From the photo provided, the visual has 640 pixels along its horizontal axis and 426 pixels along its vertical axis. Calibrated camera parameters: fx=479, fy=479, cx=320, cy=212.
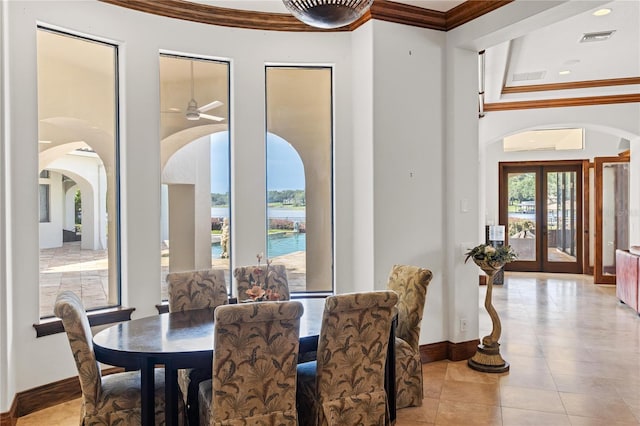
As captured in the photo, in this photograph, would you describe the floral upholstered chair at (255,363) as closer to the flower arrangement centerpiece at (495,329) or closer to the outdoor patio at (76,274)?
the outdoor patio at (76,274)

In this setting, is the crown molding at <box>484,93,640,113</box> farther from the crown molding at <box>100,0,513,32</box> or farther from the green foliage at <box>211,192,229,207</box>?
the green foliage at <box>211,192,229,207</box>

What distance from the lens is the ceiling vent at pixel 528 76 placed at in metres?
6.52

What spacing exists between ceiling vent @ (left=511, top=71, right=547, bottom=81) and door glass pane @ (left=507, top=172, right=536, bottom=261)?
4.23 metres

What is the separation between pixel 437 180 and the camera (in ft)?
15.0

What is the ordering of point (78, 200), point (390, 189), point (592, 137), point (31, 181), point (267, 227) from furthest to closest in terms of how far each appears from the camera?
point (592, 137), point (267, 227), point (390, 189), point (78, 200), point (31, 181)

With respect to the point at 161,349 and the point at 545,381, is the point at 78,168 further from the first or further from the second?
the point at 545,381

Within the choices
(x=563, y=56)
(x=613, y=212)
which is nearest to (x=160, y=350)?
(x=563, y=56)

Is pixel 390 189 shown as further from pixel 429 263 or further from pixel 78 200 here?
pixel 78 200

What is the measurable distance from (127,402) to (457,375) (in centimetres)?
275

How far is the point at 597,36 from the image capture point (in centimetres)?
513

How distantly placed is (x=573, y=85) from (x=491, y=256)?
4.33 metres

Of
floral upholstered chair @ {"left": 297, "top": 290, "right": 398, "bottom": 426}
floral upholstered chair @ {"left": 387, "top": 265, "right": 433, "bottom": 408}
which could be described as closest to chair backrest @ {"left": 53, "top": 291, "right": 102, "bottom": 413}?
floral upholstered chair @ {"left": 297, "top": 290, "right": 398, "bottom": 426}

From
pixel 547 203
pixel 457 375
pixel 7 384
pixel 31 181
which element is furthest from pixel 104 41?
pixel 547 203

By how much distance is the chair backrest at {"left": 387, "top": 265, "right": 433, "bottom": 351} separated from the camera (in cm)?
347
